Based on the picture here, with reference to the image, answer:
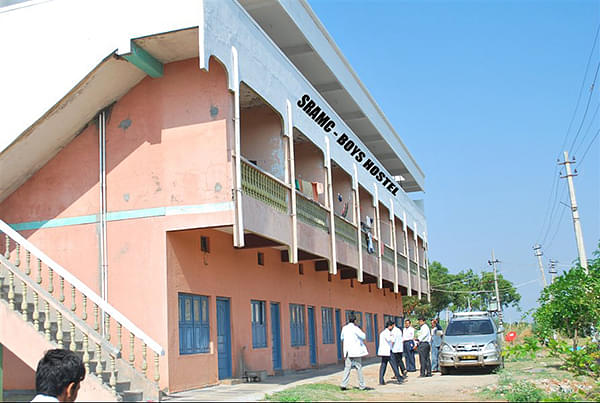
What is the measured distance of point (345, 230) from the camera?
74.8ft

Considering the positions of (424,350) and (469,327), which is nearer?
(424,350)

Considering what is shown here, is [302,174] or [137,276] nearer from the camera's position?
[137,276]

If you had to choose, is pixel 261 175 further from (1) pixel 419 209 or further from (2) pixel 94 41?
(1) pixel 419 209

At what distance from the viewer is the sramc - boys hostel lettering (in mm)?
19416

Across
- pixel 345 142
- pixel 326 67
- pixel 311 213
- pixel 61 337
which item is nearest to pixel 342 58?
pixel 326 67

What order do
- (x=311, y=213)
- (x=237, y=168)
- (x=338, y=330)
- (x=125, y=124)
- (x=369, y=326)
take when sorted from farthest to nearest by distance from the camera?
1. (x=369, y=326)
2. (x=338, y=330)
3. (x=311, y=213)
4. (x=125, y=124)
5. (x=237, y=168)

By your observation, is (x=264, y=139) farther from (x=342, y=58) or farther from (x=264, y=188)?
(x=342, y=58)

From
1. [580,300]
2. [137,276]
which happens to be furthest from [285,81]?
[580,300]

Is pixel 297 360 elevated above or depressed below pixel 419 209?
below

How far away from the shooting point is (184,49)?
14438mm

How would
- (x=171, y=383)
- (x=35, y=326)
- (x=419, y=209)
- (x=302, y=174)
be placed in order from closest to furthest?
1. (x=35, y=326)
2. (x=171, y=383)
3. (x=302, y=174)
4. (x=419, y=209)

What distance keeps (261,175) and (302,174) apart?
5410 mm

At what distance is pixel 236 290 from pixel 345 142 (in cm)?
768

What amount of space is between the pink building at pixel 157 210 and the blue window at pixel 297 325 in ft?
8.85
